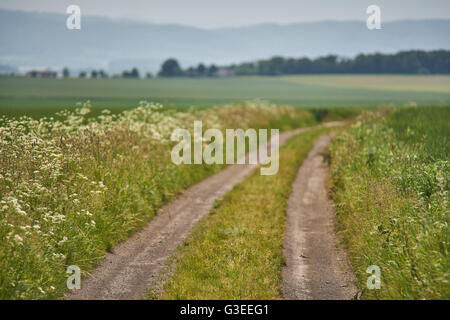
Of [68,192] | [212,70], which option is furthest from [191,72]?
[68,192]

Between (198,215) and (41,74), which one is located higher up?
(41,74)

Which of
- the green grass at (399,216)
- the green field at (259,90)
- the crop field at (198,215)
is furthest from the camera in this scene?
the green field at (259,90)

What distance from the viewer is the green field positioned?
199ft

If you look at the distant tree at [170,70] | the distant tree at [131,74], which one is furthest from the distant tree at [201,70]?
the distant tree at [131,74]

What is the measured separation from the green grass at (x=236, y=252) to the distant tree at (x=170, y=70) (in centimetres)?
10404

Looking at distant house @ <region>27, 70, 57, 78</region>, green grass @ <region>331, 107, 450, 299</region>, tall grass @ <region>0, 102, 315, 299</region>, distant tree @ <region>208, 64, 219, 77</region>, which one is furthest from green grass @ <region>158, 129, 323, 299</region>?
distant tree @ <region>208, 64, 219, 77</region>

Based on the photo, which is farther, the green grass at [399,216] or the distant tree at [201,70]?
the distant tree at [201,70]

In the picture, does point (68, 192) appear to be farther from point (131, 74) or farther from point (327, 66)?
point (327, 66)

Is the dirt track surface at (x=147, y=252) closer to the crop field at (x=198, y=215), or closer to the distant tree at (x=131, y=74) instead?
the crop field at (x=198, y=215)

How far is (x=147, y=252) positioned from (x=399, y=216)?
5.73 m

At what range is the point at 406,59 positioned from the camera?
10481cm

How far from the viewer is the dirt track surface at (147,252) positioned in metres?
8.41

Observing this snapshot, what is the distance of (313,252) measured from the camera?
1073 centimetres
